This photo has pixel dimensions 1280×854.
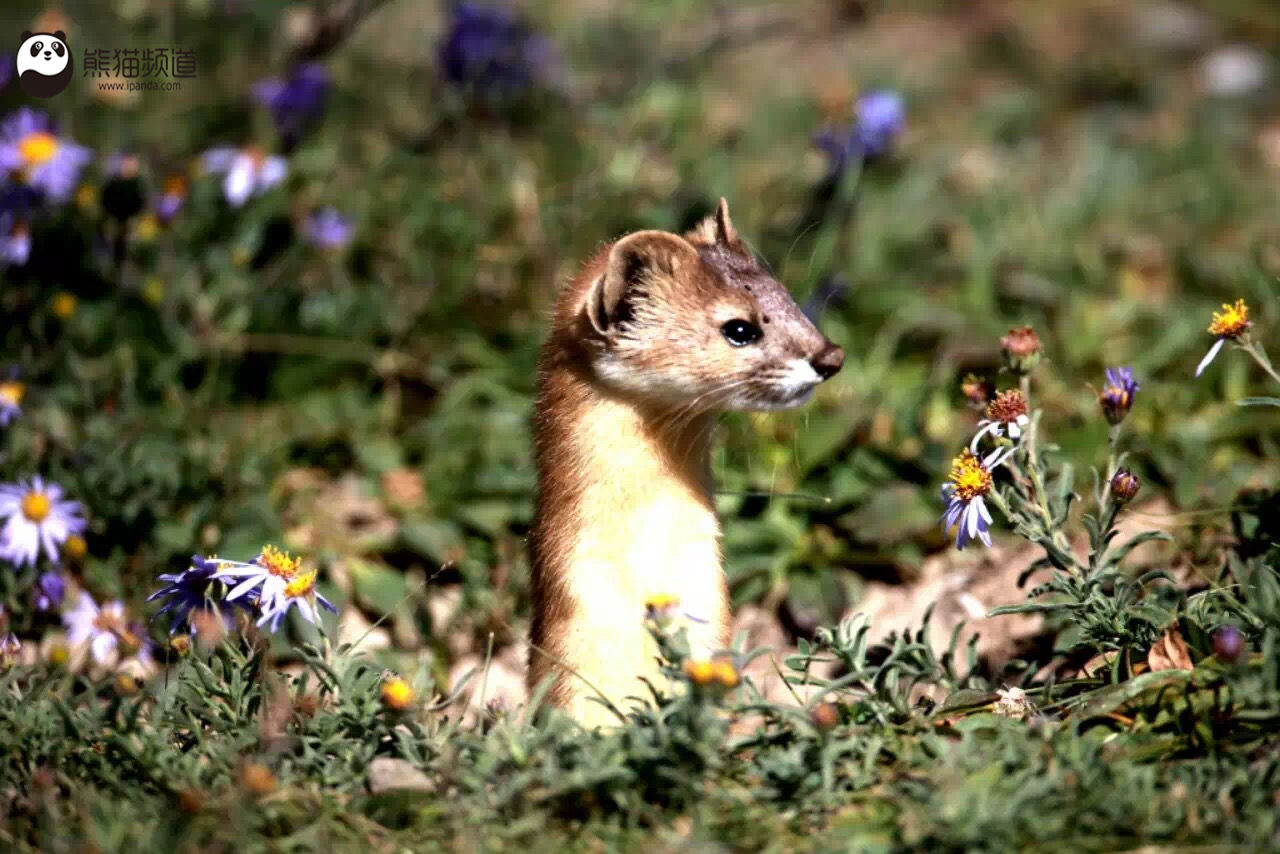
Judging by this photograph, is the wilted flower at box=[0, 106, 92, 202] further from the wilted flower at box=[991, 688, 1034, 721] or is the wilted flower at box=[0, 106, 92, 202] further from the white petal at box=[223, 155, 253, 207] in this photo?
the wilted flower at box=[991, 688, 1034, 721]

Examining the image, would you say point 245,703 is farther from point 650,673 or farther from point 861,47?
point 861,47

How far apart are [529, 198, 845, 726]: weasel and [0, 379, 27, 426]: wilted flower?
216 cm

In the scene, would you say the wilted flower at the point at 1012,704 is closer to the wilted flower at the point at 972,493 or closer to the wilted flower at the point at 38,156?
the wilted flower at the point at 972,493

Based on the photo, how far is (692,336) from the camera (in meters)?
3.82

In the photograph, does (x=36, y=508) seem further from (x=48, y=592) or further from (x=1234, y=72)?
(x=1234, y=72)

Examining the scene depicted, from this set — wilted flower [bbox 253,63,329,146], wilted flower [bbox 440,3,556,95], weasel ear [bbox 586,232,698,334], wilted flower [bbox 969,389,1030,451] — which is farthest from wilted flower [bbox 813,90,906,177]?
wilted flower [bbox 969,389,1030,451]

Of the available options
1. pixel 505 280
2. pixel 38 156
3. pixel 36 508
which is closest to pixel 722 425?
pixel 505 280

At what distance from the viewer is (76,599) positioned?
4.72 meters

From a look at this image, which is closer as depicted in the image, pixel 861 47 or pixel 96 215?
pixel 96 215

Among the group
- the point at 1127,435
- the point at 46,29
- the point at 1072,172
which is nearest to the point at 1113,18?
the point at 1072,172

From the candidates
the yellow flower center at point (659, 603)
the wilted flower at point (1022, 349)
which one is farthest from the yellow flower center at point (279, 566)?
the wilted flower at point (1022, 349)

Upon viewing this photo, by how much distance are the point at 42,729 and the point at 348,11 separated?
13.0 feet

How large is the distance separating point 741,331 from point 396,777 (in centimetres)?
146

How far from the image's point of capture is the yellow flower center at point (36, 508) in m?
4.60
